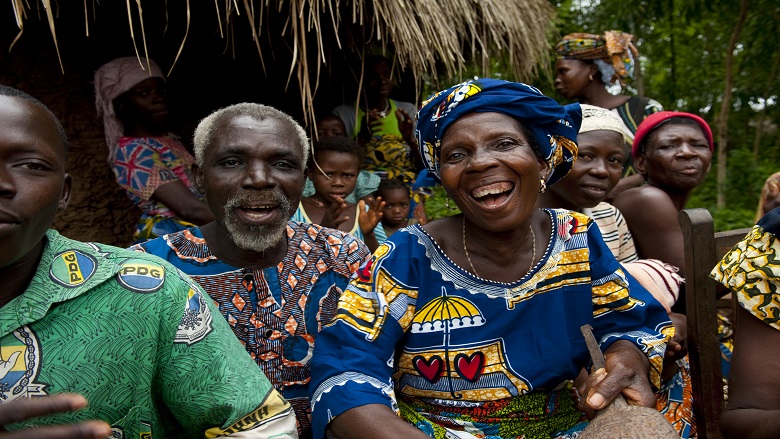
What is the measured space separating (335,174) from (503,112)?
85.4 inches

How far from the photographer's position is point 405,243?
1.86 metres

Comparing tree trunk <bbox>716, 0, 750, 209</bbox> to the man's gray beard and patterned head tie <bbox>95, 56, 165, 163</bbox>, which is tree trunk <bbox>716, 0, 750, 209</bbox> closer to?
patterned head tie <bbox>95, 56, 165, 163</bbox>

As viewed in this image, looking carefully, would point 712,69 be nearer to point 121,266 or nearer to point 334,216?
point 334,216

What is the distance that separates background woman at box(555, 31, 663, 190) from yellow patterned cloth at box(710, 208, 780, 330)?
255cm

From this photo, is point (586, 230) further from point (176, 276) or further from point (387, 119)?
point (387, 119)

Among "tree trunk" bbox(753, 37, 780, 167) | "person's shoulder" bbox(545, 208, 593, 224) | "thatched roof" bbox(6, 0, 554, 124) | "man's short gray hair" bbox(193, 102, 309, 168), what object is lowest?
"tree trunk" bbox(753, 37, 780, 167)

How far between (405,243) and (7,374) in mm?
1032

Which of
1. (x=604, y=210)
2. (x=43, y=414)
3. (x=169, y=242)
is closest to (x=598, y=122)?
(x=604, y=210)

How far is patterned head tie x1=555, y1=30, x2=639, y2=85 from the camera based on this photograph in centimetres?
425

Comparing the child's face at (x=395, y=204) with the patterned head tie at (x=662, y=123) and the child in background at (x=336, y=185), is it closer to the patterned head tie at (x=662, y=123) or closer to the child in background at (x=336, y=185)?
the child in background at (x=336, y=185)

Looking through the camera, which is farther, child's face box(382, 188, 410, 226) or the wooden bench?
child's face box(382, 188, 410, 226)

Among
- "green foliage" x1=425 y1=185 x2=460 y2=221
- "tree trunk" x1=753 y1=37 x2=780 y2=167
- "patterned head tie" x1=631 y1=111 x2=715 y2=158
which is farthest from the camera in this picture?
"green foliage" x1=425 y1=185 x2=460 y2=221

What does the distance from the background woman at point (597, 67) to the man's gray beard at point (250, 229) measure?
2.82 metres

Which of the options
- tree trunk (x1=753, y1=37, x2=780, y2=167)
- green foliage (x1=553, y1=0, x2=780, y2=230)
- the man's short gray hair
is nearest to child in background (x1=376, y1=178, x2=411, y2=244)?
the man's short gray hair
